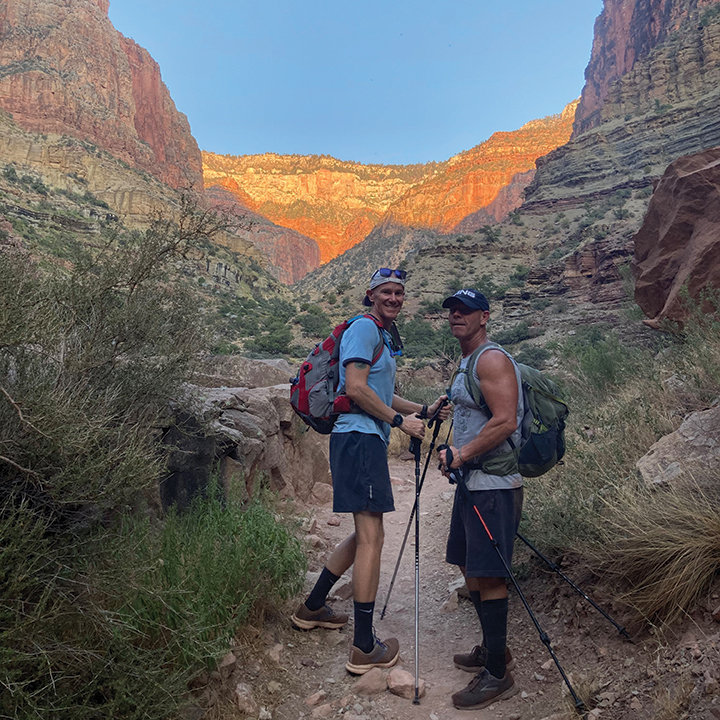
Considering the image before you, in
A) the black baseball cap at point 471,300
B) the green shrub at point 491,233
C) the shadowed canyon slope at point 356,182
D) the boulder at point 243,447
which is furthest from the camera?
the shadowed canyon slope at point 356,182

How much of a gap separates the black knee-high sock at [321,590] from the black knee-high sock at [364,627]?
31 centimetres

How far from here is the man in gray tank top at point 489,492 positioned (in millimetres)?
2338

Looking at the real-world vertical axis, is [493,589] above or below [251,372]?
below

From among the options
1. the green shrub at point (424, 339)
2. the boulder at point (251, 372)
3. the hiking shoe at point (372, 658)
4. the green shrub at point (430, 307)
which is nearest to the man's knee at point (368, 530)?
the hiking shoe at point (372, 658)

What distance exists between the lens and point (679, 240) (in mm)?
8117

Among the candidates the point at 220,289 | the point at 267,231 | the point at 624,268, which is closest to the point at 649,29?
the point at 220,289

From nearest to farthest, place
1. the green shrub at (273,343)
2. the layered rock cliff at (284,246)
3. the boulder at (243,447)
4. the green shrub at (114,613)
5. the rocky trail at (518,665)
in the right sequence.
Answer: the green shrub at (114,613)
the rocky trail at (518,665)
the boulder at (243,447)
the green shrub at (273,343)
the layered rock cliff at (284,246)

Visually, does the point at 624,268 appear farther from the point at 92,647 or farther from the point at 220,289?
the point at 220,289

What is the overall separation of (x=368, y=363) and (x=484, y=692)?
1.63 m

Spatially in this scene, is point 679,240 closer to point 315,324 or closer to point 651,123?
point 315,324

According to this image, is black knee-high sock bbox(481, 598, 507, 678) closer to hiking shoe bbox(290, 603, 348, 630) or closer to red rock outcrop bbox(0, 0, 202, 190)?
hiking shoe bbox(290, 603, 348, 630)

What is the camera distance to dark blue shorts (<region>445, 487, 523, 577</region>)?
2.31m

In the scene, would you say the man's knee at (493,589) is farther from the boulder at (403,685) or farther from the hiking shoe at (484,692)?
the boulder at (403,685)

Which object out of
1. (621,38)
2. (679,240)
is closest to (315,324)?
(679,240)
